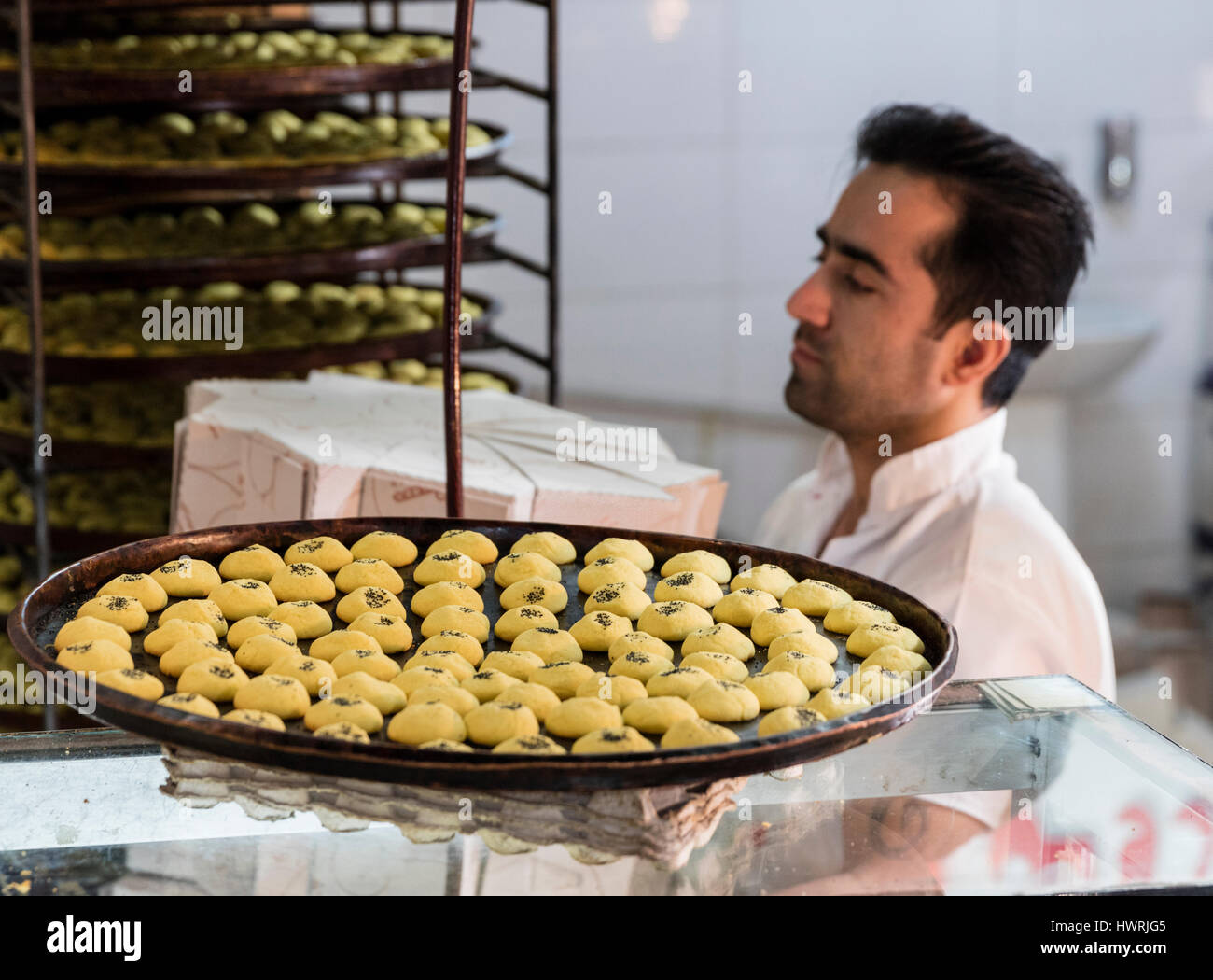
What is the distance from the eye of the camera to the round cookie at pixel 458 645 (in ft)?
2.96

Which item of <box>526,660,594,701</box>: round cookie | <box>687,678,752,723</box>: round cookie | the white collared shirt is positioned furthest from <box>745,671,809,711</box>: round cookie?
the white collared shirt

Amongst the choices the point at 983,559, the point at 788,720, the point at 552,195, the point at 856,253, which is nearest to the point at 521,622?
the point at 788,720

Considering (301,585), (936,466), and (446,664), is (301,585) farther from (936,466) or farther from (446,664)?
(936,466)

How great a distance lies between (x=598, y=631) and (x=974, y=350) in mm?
1103

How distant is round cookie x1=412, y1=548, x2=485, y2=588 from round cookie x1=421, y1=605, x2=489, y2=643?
80 millimetres

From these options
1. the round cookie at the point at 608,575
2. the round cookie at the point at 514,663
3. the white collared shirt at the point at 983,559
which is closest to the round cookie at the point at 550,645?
the round cookie at the point at 514,663

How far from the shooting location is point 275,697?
0.79 meters

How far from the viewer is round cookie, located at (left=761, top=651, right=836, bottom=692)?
865 mm

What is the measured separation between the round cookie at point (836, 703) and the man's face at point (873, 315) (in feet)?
3.67

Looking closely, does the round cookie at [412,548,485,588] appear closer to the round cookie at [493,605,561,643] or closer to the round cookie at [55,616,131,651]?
the round cookie at [493,605,561,643]

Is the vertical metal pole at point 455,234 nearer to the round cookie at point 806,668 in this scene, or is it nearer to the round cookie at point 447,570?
the round cookie at point 447,570

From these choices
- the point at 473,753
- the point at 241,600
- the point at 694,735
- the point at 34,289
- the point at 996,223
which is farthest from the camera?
the point at 996,223

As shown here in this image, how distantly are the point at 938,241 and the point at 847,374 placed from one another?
225 mm

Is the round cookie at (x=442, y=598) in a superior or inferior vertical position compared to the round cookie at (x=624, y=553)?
inferior
